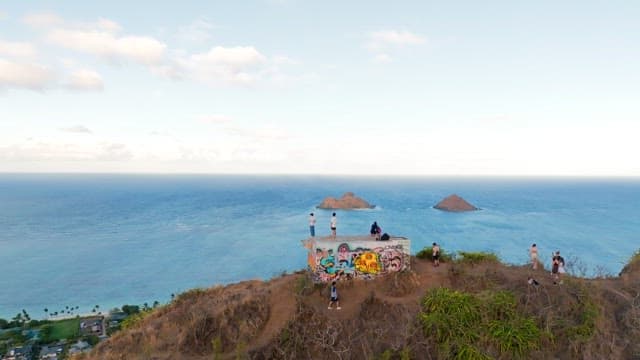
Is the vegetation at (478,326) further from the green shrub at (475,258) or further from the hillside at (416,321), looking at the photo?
the green shrub at (475,258)

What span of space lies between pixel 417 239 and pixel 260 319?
77.2 meters

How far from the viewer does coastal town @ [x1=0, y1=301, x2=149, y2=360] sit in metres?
48.2

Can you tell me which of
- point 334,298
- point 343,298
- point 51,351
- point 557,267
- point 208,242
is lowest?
point 51,351

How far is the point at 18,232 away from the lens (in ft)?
406

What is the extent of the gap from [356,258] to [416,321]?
18.4 ft

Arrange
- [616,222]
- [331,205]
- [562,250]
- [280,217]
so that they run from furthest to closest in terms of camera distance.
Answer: [331,205] → [280,217] → [616,222] → [562,250]

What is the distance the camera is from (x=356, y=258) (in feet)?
79.9

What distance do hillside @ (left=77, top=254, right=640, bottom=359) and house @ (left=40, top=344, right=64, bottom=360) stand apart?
3007cm

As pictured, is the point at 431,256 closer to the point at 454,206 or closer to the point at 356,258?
the point at 356,258

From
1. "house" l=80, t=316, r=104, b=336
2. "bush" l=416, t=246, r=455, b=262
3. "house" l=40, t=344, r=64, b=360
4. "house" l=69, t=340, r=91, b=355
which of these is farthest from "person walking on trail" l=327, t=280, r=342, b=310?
"house" l=80, t=316, r=104, b=336

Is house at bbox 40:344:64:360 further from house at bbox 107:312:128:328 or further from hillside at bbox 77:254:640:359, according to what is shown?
hillside at bbox 77:254:640:359

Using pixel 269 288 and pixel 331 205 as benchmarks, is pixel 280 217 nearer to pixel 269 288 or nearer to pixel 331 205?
pixel 331 205

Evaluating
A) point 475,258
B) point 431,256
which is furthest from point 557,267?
point 431,256

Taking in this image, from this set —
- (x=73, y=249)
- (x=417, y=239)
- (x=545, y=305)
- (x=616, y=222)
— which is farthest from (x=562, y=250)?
(x=73, y=249)
